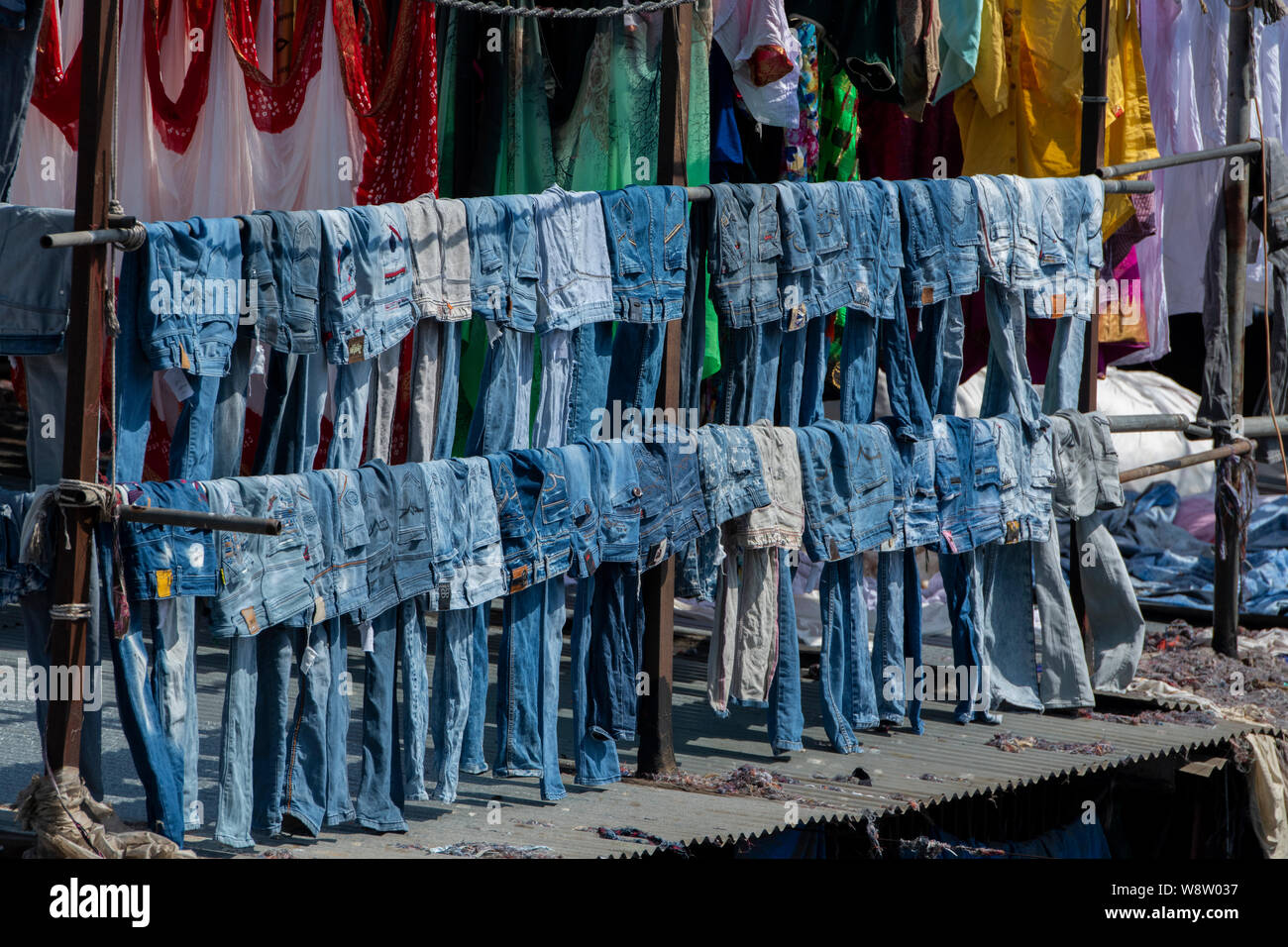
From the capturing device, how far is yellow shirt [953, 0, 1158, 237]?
26.5 ft

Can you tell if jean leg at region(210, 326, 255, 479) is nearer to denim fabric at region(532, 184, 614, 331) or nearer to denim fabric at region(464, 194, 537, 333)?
denim fabric at region(464, 194, 537, 333)

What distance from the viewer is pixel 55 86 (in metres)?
6.67

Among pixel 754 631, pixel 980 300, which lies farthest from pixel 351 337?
pixel 980 300

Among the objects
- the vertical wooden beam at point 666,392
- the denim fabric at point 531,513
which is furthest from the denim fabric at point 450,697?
the vertical wooden beam at point 666,392

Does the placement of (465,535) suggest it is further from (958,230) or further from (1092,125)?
(1092,125)

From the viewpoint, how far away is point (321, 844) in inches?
196

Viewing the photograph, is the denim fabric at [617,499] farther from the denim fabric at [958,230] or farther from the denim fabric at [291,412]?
the denim fabric at [958,230]

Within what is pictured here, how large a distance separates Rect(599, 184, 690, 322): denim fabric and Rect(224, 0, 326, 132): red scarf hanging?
180 centimetres

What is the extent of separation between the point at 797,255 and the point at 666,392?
0.74m

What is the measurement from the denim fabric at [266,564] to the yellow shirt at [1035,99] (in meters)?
4.64

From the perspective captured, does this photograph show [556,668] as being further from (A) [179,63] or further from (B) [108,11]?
(A) [179,63]

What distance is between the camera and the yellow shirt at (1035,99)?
807cm

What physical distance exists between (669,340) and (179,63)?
2.51 m
